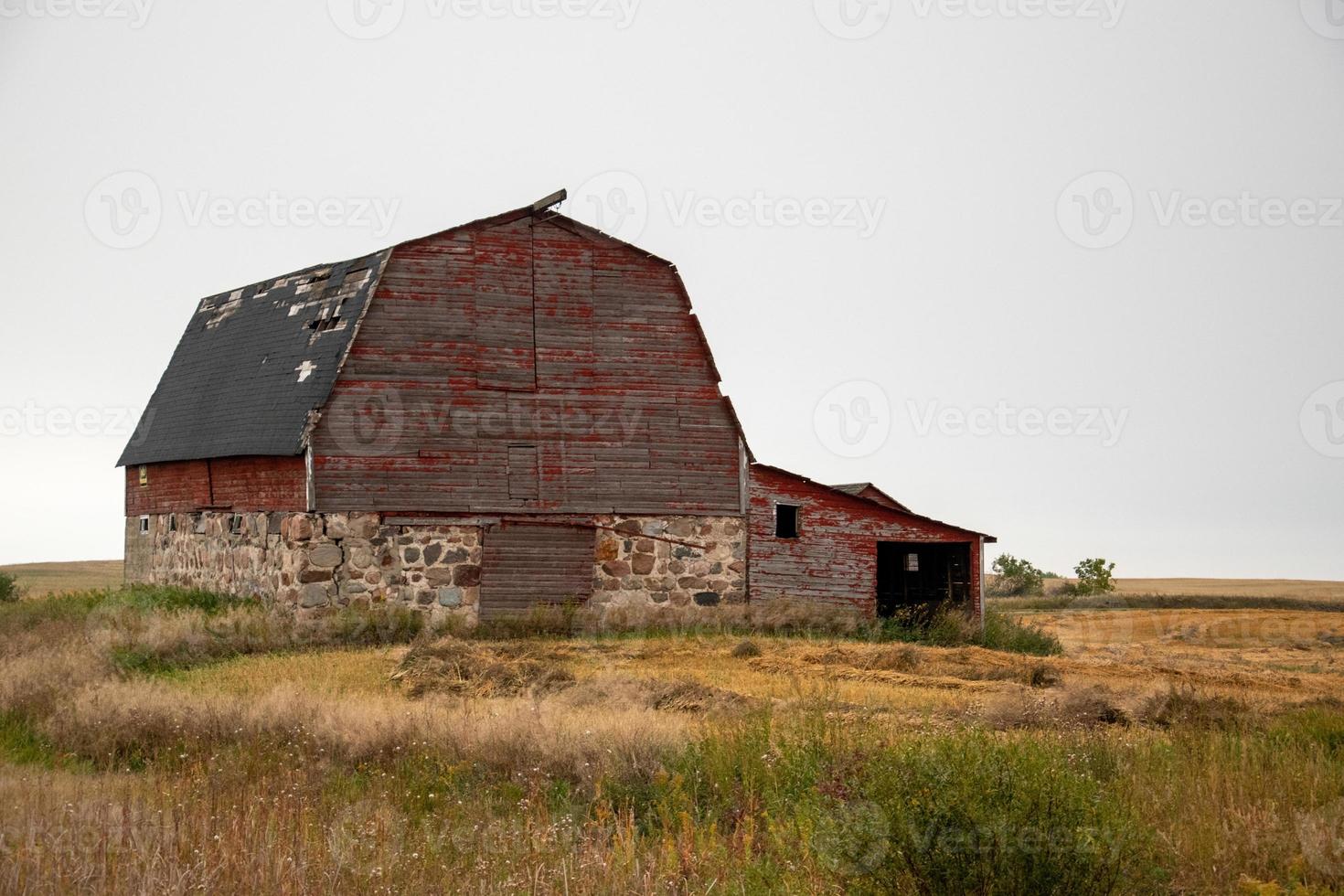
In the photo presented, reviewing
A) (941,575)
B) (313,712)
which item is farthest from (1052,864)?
(941,575)

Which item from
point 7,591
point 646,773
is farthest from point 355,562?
point 646,773

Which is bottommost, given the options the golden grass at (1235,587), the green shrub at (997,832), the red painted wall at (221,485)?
the golden grass at (1235,587)

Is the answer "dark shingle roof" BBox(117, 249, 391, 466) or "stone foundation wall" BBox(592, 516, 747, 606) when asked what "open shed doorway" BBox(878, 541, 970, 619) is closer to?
"stone foundation wall" BBox(592, 516, 747, 606)

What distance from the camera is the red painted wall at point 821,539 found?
2727 centimetres

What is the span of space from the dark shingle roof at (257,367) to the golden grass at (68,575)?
69.7 feet

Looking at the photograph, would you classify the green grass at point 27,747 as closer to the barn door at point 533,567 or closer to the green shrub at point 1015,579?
the barn door at point 533,567

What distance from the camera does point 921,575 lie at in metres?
30.8

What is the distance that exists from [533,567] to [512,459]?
212 cm

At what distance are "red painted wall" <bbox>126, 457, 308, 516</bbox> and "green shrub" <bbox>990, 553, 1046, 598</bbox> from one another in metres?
30.9

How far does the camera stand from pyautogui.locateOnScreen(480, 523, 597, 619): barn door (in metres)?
25.6

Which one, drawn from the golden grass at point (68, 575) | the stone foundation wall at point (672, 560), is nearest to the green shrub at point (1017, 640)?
the stone foundation wall at point (672, 560)

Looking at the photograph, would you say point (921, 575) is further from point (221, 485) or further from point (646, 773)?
point (646, 773)

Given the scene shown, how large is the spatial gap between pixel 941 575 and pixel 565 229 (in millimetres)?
11377

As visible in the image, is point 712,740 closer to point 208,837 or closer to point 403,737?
point 403,737
